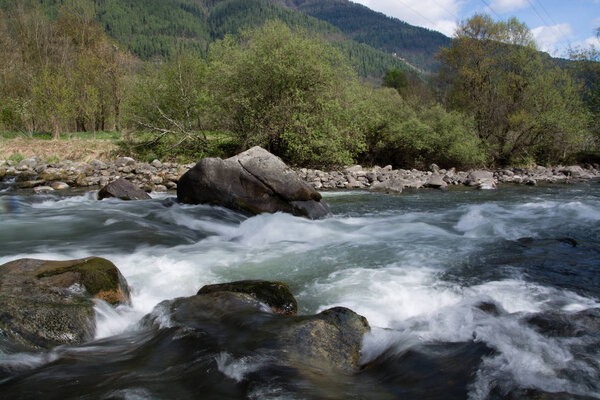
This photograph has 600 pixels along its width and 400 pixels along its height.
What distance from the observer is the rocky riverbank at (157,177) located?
16.8 metres

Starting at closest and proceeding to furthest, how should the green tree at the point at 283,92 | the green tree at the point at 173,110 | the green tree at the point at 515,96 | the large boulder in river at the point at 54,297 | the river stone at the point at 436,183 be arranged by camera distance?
the large boulder in river at the point at 54,297 < the river stone at the point at 436,183 < the green tree at the point at 283,92 < the green tree at the point at 173,110 < the green tree at the point at 515,96

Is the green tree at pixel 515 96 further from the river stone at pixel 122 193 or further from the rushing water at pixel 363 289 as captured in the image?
the river stone at pixel 122 193

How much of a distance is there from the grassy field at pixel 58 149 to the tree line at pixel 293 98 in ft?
5.14

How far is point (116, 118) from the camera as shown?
31906mm

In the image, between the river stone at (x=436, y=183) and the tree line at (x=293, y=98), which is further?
the tree line at (x=293, y=98)

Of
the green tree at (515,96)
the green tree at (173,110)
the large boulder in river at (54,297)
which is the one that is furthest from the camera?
the green tree at (515,96)

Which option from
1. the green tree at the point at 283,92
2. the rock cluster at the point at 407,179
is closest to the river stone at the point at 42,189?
the green tree at the point at 283,92

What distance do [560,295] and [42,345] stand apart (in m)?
6.01

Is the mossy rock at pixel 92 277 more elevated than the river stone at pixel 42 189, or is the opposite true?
the mossy rock at pixel 92 277

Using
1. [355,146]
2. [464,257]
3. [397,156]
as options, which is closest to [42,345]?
[464,257]

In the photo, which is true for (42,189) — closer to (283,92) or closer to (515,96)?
(283,92)

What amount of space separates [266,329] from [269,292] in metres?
0.97

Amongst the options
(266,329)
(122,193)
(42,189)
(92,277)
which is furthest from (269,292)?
(42,189)

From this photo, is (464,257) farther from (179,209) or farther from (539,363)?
(179,209)
